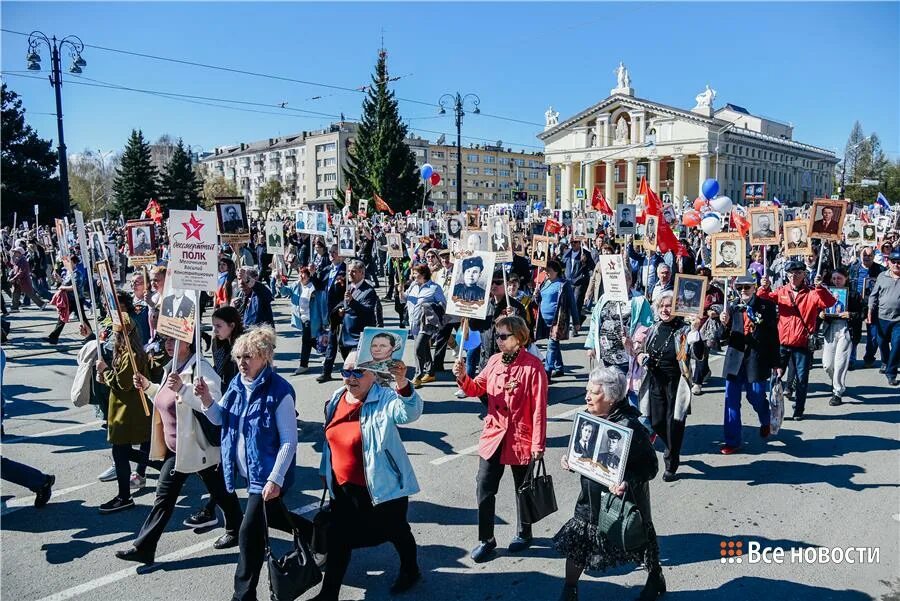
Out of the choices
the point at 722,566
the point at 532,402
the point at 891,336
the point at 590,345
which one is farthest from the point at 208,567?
the point at 891,336

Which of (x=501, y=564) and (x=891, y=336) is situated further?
(x=891, y=336)

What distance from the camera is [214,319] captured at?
530 cm

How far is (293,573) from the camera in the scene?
Result: 4.00 metres

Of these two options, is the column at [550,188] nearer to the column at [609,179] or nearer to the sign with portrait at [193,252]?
the column at [609,179]

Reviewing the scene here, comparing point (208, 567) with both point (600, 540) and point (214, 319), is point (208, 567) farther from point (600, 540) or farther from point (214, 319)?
point (600, 540)

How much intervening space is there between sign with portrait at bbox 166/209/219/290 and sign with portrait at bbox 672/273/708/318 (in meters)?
4.07

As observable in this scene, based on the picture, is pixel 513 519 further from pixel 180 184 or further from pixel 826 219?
pixel 180 184

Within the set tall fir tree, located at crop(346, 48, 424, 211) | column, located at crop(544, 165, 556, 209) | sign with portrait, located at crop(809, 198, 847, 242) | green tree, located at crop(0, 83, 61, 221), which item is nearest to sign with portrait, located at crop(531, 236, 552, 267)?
sign with portrait, located at crop(809, 198, 847, 242)

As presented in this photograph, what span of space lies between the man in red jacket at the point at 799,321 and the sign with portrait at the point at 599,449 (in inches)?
199

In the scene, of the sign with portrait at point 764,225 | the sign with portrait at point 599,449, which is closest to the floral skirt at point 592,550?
the sign with portrait at point 599,449

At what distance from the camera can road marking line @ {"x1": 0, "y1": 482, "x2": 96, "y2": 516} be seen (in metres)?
5.64

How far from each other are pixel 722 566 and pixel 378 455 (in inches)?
100

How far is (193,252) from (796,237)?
9310 millimetres

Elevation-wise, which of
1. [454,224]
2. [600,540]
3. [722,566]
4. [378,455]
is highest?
[454,224]
